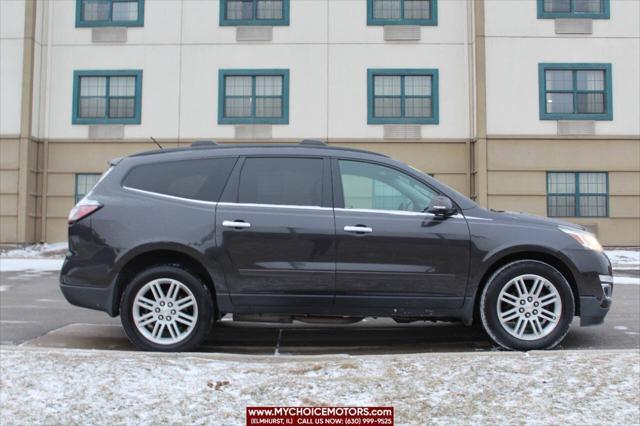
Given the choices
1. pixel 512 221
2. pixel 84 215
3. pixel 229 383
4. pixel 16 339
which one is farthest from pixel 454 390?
pixel 16 339

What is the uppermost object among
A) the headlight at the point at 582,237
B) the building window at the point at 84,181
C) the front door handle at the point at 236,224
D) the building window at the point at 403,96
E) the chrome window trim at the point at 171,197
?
the building window at the point at 403,96

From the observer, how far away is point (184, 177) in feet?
17.8

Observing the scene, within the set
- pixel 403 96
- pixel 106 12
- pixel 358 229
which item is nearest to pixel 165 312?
pixel 358 229

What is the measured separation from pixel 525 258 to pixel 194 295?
2926 millimetres

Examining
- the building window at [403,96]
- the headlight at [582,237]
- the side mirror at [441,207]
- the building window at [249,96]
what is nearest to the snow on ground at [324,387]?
the headlight at [582,237]

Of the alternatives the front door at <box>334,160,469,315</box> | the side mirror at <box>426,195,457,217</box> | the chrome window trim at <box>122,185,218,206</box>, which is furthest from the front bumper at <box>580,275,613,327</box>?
the chrome window trim at <box>122,185,218,206</box>

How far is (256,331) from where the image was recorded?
6.41 meters

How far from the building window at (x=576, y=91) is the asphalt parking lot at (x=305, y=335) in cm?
1240

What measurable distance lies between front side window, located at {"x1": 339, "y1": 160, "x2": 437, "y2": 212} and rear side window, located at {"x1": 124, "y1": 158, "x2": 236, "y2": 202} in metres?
1.09

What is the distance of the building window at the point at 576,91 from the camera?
61.6 feet

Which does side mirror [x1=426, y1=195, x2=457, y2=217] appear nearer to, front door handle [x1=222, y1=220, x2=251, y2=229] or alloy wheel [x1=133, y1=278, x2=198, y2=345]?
front door handle [x1=222, y1=220, x2=251, y2=229]

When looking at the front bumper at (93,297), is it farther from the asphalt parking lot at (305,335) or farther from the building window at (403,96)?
the building window at (403,96)

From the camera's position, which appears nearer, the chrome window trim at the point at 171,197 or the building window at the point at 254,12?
the chrome window trim at the point at 171,197

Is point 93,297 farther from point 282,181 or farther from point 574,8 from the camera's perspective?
point 574,8
